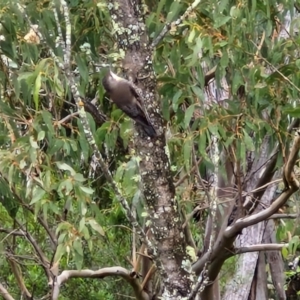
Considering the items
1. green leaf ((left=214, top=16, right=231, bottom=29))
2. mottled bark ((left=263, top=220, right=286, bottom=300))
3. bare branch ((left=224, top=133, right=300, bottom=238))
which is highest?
green leaf ((left=214, top=16, right=231, bottom=29))

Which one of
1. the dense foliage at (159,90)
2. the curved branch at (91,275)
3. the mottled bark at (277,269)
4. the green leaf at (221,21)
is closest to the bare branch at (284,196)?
the dense foliage at (159,90)

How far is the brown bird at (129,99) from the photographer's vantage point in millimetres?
2295

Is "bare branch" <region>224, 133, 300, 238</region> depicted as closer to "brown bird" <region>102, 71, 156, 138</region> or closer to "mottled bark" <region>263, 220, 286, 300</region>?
"brown bird" <region>102, 71, 156, 138</region>

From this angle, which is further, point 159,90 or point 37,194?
point 159,90

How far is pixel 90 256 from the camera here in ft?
16.5

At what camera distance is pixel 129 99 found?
2.72m

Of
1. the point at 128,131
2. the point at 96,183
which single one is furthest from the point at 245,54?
the point at 96,183

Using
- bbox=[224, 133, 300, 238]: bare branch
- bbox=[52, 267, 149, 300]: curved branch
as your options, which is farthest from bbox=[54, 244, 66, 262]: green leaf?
bbox=[224, 133, 300, 238]: bare branch

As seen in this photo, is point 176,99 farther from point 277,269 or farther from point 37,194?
point 277,269

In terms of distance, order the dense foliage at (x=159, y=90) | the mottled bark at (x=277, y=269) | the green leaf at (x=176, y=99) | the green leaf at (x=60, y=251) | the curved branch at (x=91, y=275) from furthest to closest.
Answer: the mottled bark at (x=277, y=269)
the curved branch at (x=91, y=275)
the green leaf at (x=176, y=99)
the dense foliage at (x=159, y=90)
the green leaf at (x=60, y=251)

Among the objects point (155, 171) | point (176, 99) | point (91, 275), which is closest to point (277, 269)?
point (91, 275)

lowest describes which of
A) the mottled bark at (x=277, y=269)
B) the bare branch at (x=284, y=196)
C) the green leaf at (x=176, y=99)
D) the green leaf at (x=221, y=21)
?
the mottled bark at (x=277, y=269)

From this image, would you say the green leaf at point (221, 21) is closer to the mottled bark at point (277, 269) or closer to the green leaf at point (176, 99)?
the green leaf at point (176, 99)

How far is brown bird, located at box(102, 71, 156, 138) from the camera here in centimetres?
229
